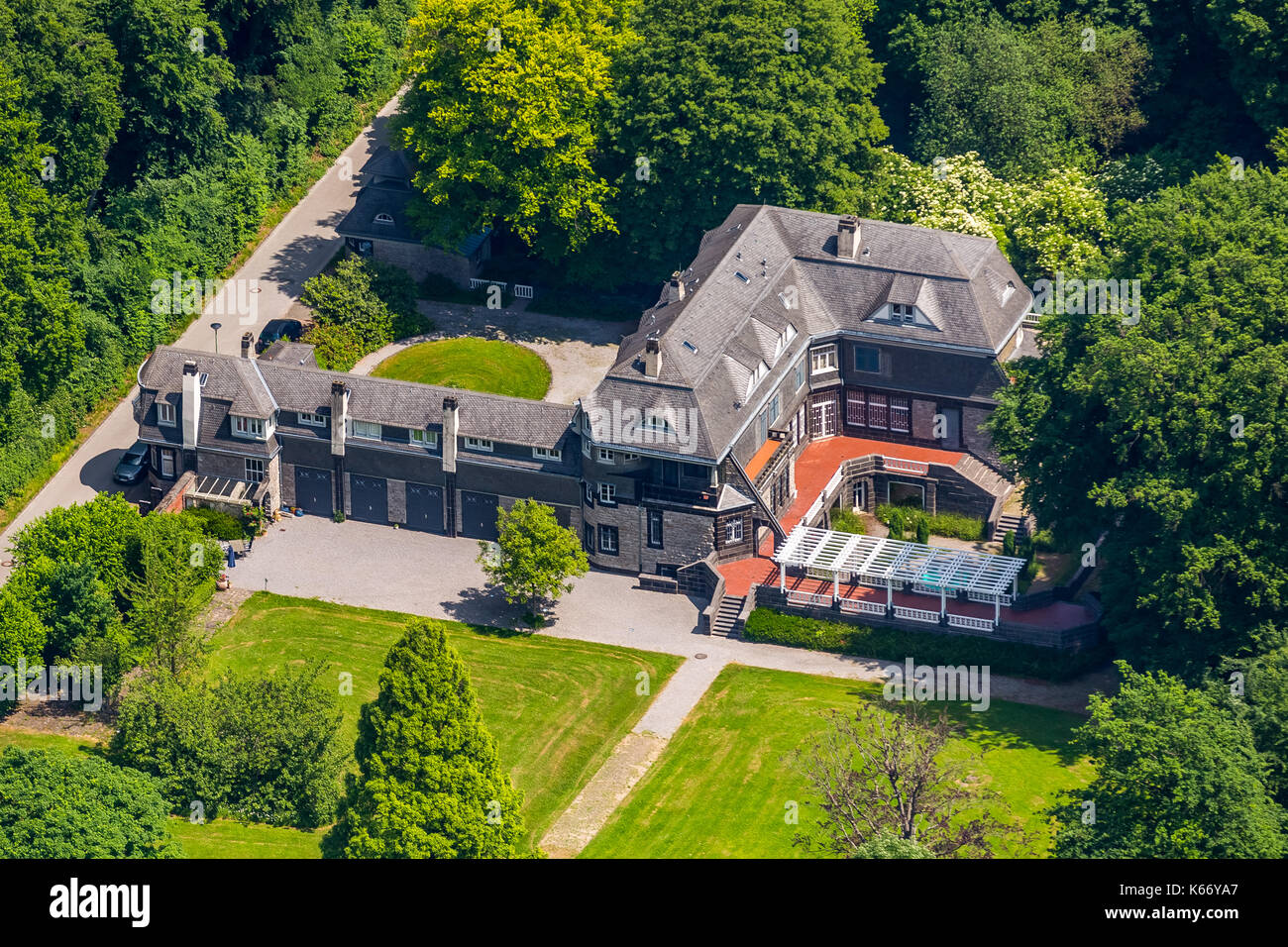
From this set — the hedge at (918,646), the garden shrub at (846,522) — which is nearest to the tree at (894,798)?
the hedge at (918,646)

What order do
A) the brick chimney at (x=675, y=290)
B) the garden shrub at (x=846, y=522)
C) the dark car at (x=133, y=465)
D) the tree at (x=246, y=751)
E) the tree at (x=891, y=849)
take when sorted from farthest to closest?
1. the dark car at (x=133, y=465)
2. the brick chimney at (x=675, y=290)
3. the garden shrub at (x=846, y=522)
4. the tree at (x=246, y=751)
5. the tree at (x=891, y=849)

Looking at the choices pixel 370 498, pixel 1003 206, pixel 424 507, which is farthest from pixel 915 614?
pixel 1003 206

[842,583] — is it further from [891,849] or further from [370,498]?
[891,849]

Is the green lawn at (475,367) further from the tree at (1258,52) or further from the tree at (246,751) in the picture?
the tree at (1258,52)

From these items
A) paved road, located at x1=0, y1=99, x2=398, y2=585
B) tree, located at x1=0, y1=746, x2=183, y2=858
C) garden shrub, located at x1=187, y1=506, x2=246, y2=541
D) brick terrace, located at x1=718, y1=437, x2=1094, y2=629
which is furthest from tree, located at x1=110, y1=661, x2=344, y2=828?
brick terrace, located at x1=718, y1=437, x2=1094, y2=629

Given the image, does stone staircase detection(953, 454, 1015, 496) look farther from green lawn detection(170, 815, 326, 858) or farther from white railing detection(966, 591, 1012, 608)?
green lawn detection(170, 815, 326, 858)

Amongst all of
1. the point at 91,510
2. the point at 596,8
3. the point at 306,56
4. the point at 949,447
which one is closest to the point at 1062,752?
the point at 949,447
